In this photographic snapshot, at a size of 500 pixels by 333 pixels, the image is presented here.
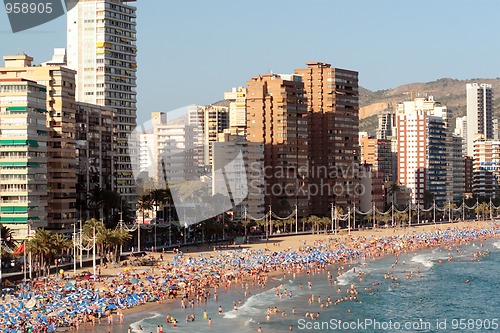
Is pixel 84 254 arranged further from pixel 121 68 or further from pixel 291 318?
pixel 121 68

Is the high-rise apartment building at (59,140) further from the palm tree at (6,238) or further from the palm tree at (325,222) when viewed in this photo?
the palm tree at (325,222)

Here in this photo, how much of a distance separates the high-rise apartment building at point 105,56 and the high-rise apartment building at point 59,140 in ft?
116

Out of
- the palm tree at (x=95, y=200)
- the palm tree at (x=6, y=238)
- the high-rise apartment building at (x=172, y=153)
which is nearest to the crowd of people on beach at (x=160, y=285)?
the palm tree at (x=6, y=238)

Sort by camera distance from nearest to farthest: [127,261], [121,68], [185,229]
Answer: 1. [127,261]
2. [185,229]
3. [121,68]

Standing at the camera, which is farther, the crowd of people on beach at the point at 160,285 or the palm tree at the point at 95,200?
the palm tree at the point at 95,200

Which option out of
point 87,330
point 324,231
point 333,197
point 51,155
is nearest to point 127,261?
point 51,155

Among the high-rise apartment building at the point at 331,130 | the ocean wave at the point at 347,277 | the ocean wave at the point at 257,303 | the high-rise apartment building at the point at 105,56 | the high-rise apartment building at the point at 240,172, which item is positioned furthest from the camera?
the high-rise apartment building at the point at 331,130

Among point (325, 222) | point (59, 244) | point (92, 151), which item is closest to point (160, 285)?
point (59, 244)

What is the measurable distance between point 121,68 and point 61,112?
143 feet

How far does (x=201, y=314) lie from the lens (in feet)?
269

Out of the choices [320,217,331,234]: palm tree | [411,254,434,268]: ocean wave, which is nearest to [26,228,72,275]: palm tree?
[411,254,434,268]: ocean wave

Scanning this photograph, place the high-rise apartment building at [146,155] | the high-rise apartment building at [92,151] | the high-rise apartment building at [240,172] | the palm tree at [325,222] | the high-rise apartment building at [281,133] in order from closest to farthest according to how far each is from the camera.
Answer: the high-rise apartment building at [92,151] < the high-rise apartment building at [240,172] < the high-rise apartment building at [146,155] < the palm tree at [325,222] < the high-rise apartment building at [281,133]

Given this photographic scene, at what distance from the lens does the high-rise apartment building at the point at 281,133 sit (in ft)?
602

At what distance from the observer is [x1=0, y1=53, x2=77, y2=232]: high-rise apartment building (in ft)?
384
